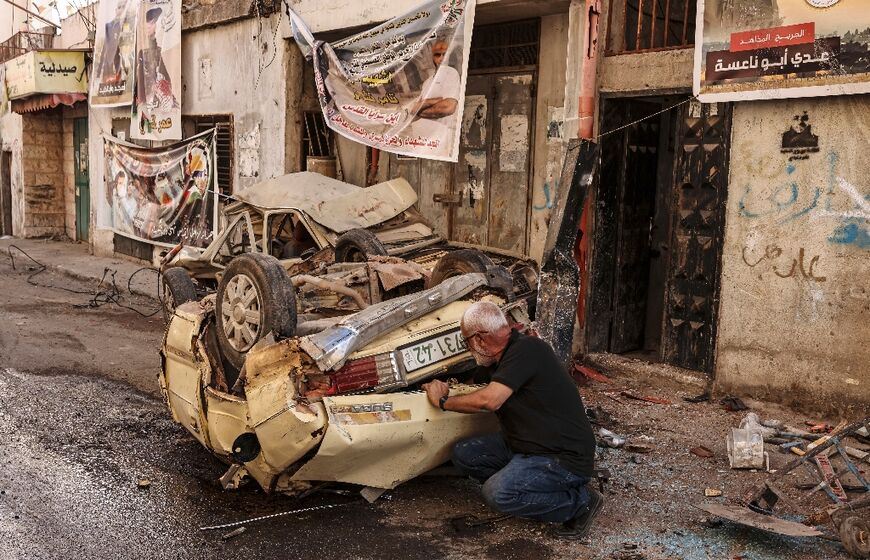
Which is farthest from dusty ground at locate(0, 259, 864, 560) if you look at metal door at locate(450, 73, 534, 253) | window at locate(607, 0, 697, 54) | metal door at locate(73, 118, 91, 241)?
metal door at locate(73, 118, 91, 241)

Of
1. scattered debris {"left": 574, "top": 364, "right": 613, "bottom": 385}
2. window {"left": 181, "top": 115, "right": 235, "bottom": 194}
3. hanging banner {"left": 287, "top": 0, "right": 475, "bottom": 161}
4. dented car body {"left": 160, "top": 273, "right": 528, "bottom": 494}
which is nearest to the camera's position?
dented car body {"left": 160, "top": 273, "right": 528, "bottom": 494}

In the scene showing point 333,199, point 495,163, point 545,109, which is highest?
point 545,109

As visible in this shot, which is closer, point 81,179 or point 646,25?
point 646,25

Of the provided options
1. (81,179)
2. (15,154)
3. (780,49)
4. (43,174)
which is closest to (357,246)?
(780,49)

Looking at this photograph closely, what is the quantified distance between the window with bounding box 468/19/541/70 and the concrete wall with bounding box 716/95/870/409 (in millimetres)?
3212

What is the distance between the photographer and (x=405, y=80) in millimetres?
9469

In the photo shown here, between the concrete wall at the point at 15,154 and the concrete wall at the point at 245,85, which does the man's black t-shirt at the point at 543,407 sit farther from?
the concrete wall at the point at 15,154

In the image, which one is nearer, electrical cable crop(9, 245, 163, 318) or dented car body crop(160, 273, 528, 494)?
dented car body crop(160, 273, 528, 494)

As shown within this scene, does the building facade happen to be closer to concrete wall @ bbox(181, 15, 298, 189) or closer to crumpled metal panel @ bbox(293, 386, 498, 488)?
concrete wall @ bbox(181, 15, 298, 189)

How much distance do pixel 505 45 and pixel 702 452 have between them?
5.80 m

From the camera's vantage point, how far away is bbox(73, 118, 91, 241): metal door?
20172 millimetres

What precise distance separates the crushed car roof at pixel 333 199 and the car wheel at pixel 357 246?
53 centimetres

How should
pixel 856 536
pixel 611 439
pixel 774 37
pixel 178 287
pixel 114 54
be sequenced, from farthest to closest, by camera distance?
pixel 114 54 < pixel 178 287 < pixel 774 37 < pixel 611 439 < pixel 856 536

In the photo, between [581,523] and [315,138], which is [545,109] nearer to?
[315,138]
